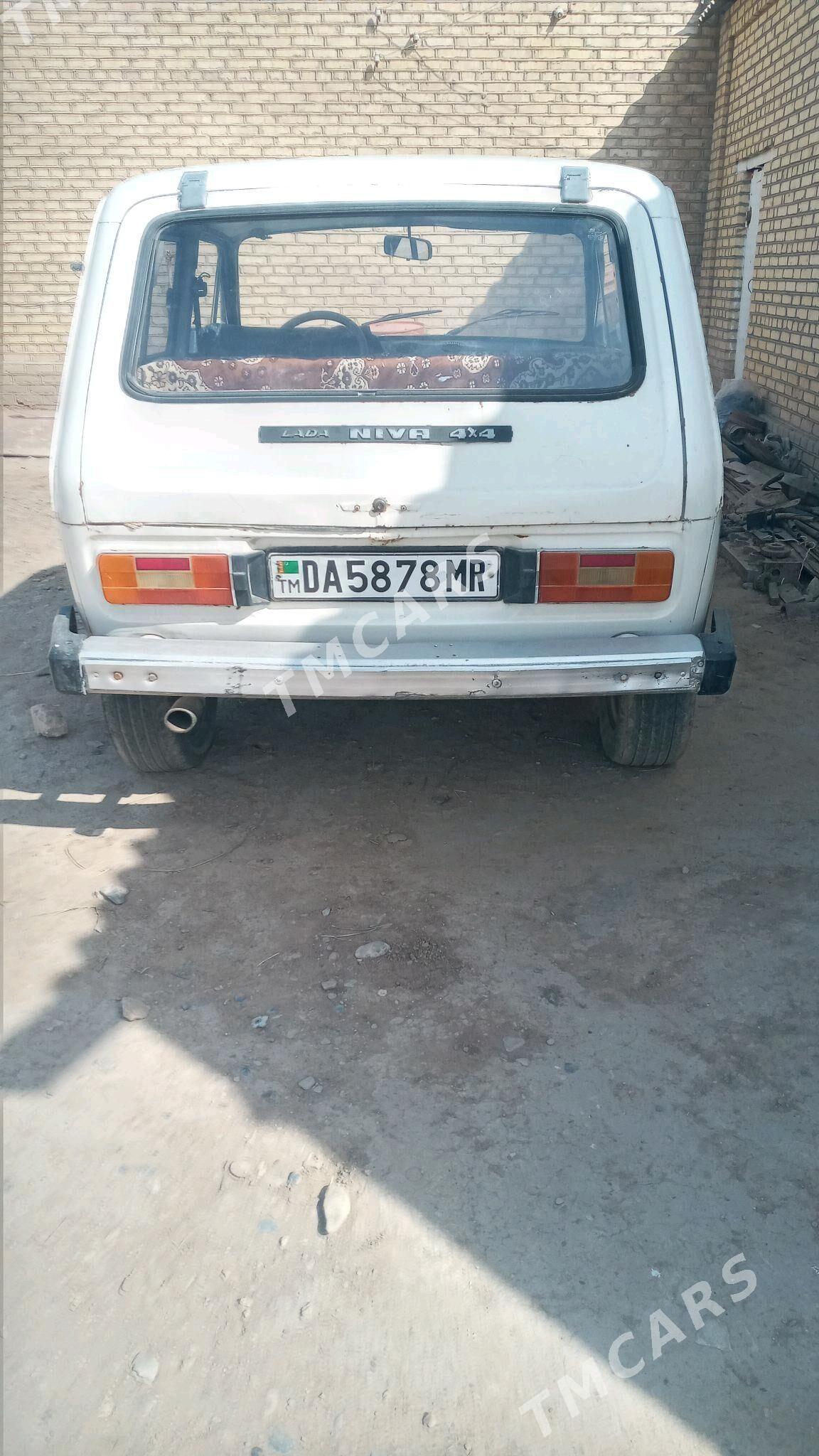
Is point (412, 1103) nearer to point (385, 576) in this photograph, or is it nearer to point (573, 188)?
point (385, 576)

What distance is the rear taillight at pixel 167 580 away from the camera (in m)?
2.71

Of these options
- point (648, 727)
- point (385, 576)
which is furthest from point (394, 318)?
point (648, 727)

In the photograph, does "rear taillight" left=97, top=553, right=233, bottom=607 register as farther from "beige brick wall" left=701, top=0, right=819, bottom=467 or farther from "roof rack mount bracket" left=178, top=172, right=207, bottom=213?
"beige brick wall" left=701, top=0, right=819, bottom=467

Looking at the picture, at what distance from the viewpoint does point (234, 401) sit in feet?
8.89

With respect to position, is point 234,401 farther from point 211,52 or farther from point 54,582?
point 211,52

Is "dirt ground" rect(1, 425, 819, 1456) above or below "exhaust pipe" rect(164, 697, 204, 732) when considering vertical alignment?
below

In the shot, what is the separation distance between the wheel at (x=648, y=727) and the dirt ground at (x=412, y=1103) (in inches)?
7.3

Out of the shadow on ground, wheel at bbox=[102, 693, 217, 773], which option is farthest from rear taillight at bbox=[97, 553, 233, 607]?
the shadow on ground

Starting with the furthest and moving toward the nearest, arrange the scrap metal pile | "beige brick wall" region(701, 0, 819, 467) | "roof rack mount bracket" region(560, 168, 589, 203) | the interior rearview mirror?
"beige brick wall" region(701, 0, 819, 467)
the scrap metal pile
the interior rearview mirror
"roof rack mount bracket" region(560, 168, 589, 203)

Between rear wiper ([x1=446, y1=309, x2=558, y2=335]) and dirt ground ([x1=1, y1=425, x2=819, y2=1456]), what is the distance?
1506 mm

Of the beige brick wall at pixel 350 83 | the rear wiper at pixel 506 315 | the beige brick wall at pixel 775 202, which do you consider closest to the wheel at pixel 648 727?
the rear wiper at pixel 506 315

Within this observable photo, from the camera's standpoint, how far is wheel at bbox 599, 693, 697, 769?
3158 millimetres

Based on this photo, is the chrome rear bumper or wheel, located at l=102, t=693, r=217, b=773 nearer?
the chrome rear bumper

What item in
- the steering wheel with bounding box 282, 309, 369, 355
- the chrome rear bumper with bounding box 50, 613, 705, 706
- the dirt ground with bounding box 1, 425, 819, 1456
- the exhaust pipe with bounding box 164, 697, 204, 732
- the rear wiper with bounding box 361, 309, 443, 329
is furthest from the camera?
the rear wiper with bounding box 361, 309, 443, 329
